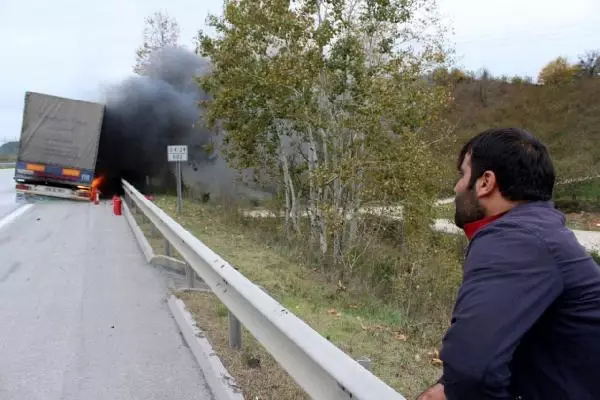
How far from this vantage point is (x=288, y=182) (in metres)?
19.6

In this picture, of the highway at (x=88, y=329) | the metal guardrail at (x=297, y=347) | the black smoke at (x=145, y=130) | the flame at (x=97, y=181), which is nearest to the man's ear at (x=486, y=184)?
the metal guardrail at (x=297, y=347)

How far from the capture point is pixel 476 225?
74.9 inches

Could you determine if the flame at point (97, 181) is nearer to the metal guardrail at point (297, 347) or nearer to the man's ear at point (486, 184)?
the metal guardrail at point (297, 347)

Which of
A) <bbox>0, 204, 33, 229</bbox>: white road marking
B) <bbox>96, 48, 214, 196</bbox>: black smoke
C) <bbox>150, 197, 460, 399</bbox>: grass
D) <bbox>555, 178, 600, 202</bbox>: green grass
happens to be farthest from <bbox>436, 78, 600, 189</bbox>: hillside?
<bbox>150, 197, 460, 399</bbox>: grass

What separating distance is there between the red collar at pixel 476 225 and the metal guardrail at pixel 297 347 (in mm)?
677

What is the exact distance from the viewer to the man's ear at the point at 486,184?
1.83 metres

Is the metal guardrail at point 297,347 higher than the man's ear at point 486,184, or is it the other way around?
the man's ear at point 486,184

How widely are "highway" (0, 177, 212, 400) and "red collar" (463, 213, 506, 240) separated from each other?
264cm

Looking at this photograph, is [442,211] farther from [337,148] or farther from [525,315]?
[525,315]

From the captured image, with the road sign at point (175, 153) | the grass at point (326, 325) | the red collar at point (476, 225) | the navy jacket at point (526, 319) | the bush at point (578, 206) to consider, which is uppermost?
the road sign at point (175, 153)

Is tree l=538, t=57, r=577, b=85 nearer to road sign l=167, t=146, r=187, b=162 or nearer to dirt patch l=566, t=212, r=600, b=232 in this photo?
dirt patch l=566, t=212, r=600, b=232

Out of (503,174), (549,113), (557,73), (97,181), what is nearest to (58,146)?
(97,181)

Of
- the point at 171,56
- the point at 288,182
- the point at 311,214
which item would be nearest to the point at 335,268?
the point at 311,214

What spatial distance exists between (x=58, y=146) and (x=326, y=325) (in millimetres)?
17239
